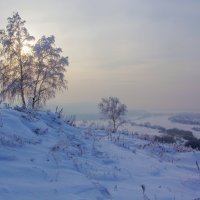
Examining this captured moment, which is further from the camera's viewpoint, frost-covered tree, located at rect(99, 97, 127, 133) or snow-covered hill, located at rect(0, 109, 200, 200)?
frost-covered tree, located at rect(99, 97, 127, 133)

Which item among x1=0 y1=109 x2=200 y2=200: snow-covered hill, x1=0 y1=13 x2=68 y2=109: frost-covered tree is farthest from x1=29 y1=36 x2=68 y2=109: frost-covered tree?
x1=0 y1=109 x2=200 y2=200: snow-covered hill

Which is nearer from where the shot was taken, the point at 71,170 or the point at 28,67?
the point at 71,170

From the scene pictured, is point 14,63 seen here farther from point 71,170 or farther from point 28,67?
point 71,170

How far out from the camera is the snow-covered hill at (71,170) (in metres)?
7.48

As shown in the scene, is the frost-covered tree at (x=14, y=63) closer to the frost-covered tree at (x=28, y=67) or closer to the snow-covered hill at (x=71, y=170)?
the frost-covered tree at (x=28, y=67)

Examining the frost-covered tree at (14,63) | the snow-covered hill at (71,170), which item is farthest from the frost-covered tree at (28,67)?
the snow-covered hill at (71,170)

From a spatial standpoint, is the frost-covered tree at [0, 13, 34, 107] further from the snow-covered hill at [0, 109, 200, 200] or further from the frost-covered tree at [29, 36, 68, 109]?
the snow-covered hill at [0, 109, 200, 200]

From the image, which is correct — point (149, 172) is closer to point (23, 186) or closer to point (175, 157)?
point (23, 186)

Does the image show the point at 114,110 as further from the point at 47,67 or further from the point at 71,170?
the point at 71,170

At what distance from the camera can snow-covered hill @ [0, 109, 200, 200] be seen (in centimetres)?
748

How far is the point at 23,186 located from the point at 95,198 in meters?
1.29

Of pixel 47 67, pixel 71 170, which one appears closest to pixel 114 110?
pixel 47 67

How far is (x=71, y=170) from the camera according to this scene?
9211 mm

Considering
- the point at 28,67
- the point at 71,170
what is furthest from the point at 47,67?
the point at 71,170
